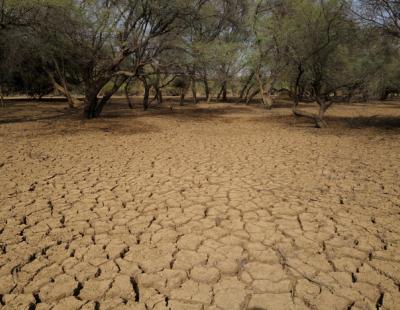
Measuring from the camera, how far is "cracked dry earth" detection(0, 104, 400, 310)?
6.77ft

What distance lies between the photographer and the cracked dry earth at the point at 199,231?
2064 mm

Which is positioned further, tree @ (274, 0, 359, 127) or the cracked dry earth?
tree @ (274, 0, 359, 127)

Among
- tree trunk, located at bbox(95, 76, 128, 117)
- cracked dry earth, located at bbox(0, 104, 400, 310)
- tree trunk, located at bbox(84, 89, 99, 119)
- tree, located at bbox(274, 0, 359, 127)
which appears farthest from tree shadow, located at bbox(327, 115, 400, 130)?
tree trunk, located at bbox(84, 89, 99, 119)

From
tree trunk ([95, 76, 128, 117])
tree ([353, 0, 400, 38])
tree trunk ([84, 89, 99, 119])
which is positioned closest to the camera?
tree ([353, 0, 400, 38])

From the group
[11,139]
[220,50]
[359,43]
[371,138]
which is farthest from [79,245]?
[359,43]

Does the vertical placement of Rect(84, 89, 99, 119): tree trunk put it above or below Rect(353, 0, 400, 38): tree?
below

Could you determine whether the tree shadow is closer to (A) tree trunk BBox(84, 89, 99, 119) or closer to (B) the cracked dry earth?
(B) the cracked dry earth

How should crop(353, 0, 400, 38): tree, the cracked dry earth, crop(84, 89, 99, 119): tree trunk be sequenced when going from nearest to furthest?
1. the cracked dry earth
2. crop(353, 0, 400, 38): tree
3. crop(84, 89, 99, 119): tree trunk

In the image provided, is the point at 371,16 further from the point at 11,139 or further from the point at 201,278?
the point at 11,139

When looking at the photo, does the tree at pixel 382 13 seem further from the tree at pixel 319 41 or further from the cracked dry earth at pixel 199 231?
the cracked dry earth at pixel 199 231

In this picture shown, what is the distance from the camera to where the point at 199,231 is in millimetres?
2936

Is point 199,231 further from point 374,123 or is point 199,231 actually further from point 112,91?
point 374,123

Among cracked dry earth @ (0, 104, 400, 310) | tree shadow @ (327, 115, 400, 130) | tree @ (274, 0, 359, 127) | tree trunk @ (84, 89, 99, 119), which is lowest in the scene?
cracked dry earth @ (0, 104, 400, 310)

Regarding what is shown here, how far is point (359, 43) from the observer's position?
10.5 m
